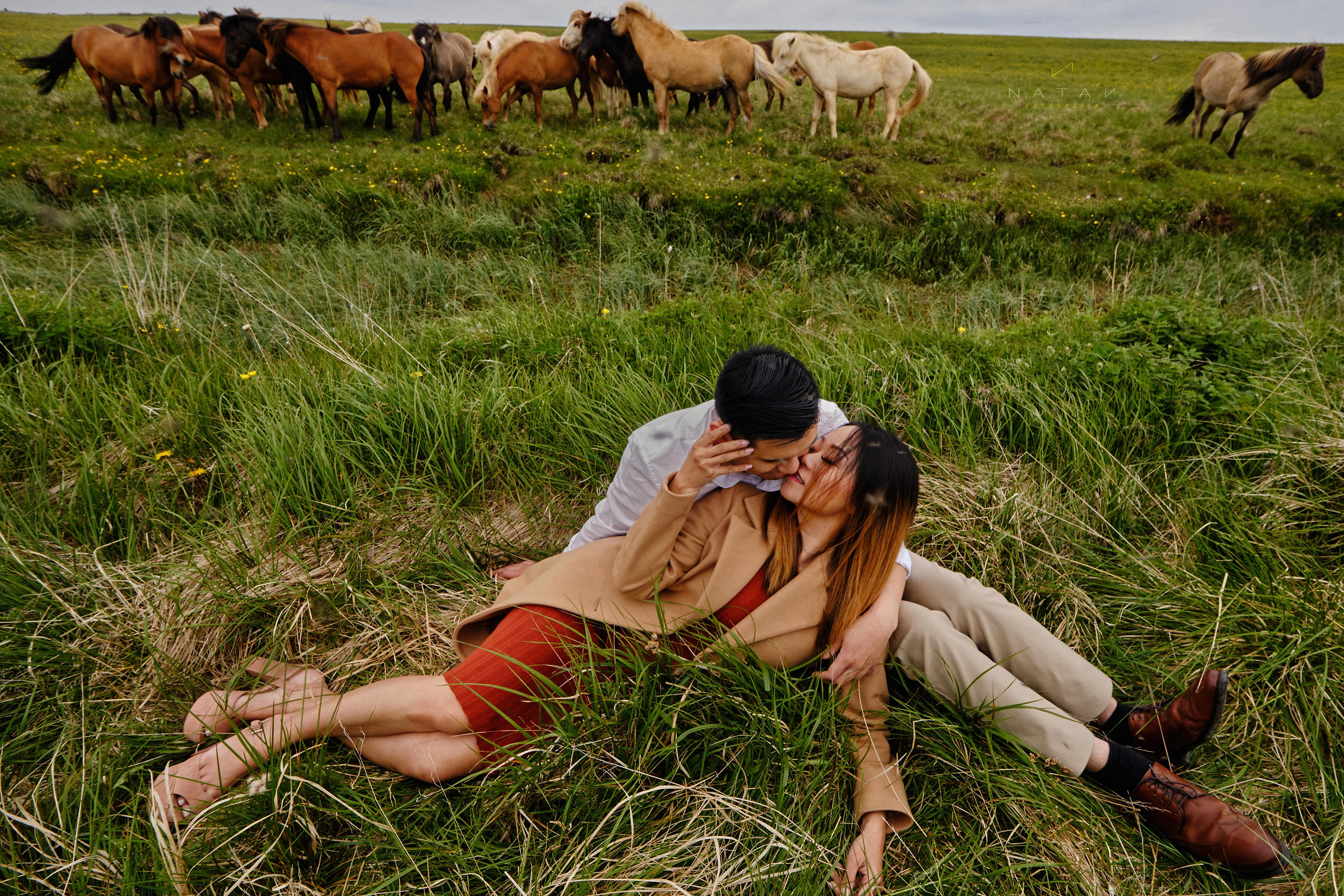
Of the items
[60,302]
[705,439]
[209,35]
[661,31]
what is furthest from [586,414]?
[209,35]

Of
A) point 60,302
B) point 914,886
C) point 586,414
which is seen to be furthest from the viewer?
point 60,302

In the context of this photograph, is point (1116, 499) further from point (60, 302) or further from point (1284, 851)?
point (60, 302)

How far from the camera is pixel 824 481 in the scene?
1999 mm

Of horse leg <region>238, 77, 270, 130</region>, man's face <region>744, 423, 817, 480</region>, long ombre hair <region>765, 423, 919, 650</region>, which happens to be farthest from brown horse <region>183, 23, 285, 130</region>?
long ombre hair <region>765, 423, 919, 650</region>

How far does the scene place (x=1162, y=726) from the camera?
2.08m

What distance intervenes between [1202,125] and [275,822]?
48.3 ft

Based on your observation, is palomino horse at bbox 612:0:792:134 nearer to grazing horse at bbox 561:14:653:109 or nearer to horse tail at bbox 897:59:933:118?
grazing horse at bbox 561:14:653:109

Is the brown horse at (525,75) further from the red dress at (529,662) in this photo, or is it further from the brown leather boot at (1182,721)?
the brown leather boot at (1182,721)

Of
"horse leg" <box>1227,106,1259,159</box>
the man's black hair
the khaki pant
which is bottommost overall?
the khaki pant

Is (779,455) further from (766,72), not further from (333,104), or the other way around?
(766,72)

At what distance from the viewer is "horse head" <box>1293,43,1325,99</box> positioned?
32.2 ft

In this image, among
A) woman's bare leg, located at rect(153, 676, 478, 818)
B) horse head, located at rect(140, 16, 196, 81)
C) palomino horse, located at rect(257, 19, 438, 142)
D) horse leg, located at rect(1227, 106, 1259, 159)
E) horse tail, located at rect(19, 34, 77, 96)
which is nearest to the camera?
woman's bare leg, located at rect(153, 676, 478, 818)

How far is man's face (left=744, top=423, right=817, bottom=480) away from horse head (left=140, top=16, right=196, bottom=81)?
10969 mm

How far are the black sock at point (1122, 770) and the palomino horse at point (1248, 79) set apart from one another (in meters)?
10.9
